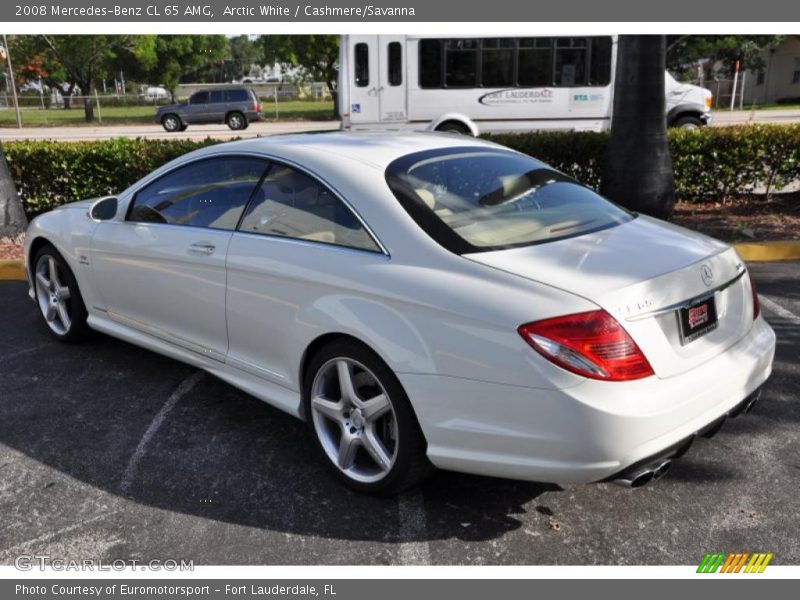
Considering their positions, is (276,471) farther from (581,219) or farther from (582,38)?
(582,38)

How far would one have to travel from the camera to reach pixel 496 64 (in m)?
15.4

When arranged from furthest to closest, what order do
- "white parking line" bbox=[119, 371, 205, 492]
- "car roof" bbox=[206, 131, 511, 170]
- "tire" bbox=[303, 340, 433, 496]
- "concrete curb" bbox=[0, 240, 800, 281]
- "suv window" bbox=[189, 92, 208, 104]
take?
"suv window" bbox=[189, 92, 208, 104], "concrete curb" bbox=[0, 240, 800, 281], "car roof" bbox=[206, 131, 511, 170], "white parking line" bbox=[119, 371, 205, 492], "tire" bbox=[303, 340, 433, 496]

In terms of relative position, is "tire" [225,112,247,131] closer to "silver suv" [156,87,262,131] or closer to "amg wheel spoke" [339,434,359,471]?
"silver suv" [156,87,262,131]

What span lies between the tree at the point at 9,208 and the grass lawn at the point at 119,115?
84.4 ft

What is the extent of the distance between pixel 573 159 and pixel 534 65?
7441 mm

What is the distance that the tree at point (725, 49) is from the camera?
34.2 m

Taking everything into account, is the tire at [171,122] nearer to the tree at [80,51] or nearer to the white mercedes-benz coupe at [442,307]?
the tree at [80,51]

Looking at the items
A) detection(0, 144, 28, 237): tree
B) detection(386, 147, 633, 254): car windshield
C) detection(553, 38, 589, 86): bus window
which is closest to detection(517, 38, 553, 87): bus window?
detection(553, 38, 589, 86): bus window

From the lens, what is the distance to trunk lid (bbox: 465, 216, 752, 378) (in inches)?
104

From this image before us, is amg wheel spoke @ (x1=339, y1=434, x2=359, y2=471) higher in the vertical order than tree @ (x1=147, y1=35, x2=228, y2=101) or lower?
lower

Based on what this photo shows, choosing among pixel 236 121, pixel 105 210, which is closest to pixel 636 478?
pixel 105 210

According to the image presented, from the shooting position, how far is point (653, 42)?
273 inches

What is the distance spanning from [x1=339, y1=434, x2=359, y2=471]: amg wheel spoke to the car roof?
4.12 ft

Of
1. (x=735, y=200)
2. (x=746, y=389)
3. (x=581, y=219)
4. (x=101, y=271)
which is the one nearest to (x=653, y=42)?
(x=735, y=200)
